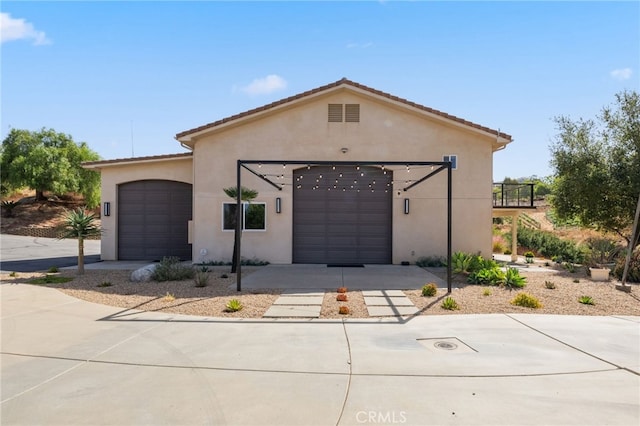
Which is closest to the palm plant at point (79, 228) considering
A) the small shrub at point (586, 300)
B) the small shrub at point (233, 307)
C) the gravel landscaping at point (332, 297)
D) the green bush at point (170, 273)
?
the gravel landscaping at point (332, 297)

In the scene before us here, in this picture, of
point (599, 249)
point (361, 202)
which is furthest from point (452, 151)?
Result: point (599, 249)

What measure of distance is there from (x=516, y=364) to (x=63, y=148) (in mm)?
39655

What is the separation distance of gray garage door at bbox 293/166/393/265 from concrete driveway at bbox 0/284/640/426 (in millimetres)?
7612

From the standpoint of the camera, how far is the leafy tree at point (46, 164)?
1230 inches

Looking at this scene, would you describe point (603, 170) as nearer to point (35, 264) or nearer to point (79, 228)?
point (79, 228)

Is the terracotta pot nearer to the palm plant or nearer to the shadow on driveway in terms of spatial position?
the palm plant

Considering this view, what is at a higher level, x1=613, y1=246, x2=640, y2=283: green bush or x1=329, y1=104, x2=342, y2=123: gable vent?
x1=329, y1=104, x2=342, y2=123: gable vent

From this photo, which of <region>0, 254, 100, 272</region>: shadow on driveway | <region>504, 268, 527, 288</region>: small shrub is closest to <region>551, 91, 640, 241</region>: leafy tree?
<region>504, 268, 527, 288</region>: small shrub

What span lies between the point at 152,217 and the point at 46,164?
22879 mm

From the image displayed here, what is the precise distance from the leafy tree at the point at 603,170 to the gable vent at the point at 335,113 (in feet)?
27.8

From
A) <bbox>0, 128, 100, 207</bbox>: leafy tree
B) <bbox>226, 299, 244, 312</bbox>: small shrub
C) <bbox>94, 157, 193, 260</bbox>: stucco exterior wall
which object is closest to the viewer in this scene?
<bbox>226, 299, 244, 312</bbox>: small shrub

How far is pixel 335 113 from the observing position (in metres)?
14.4

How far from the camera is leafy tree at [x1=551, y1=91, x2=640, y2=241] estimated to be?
1315 centimetres

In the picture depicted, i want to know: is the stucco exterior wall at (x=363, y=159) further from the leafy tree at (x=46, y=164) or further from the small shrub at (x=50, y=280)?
the leafy tree at (x=46, y=164)
